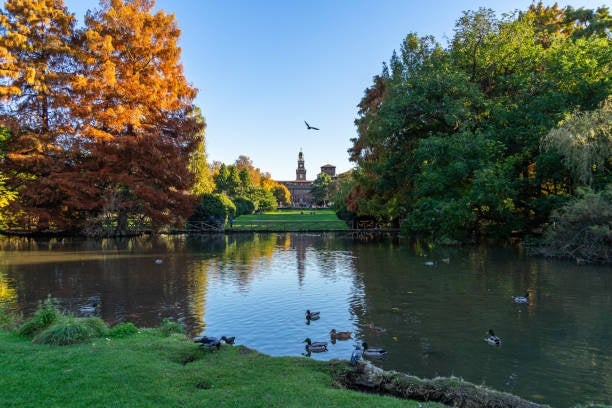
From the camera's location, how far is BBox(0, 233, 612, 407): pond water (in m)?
8.49

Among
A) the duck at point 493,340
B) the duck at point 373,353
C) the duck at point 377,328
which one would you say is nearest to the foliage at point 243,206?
the duck at point 377,328

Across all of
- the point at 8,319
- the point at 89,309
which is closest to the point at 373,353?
the point at 89,309

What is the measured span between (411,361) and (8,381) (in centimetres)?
687

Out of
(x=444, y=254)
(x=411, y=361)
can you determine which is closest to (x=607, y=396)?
(x=411, y=361)

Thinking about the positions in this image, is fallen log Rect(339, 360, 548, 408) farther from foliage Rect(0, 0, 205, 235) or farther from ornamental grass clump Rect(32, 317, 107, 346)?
foliage Rect(0, 0, 205, 235)

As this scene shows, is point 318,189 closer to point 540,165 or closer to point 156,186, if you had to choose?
point 156,186

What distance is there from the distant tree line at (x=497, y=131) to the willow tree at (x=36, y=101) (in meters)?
26.0

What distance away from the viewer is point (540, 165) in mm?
25844

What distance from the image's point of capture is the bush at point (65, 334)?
8094 millimetres

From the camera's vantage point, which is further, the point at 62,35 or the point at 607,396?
the point at 62,35

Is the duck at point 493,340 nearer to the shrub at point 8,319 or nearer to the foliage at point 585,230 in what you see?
the shrub at point 8,319

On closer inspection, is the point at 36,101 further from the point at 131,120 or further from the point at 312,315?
the point at 312,315

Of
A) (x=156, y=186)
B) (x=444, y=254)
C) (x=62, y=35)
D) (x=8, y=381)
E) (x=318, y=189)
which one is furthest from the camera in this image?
(x=318, y=189)

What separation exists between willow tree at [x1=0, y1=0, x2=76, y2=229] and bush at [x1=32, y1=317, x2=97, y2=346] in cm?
2939
